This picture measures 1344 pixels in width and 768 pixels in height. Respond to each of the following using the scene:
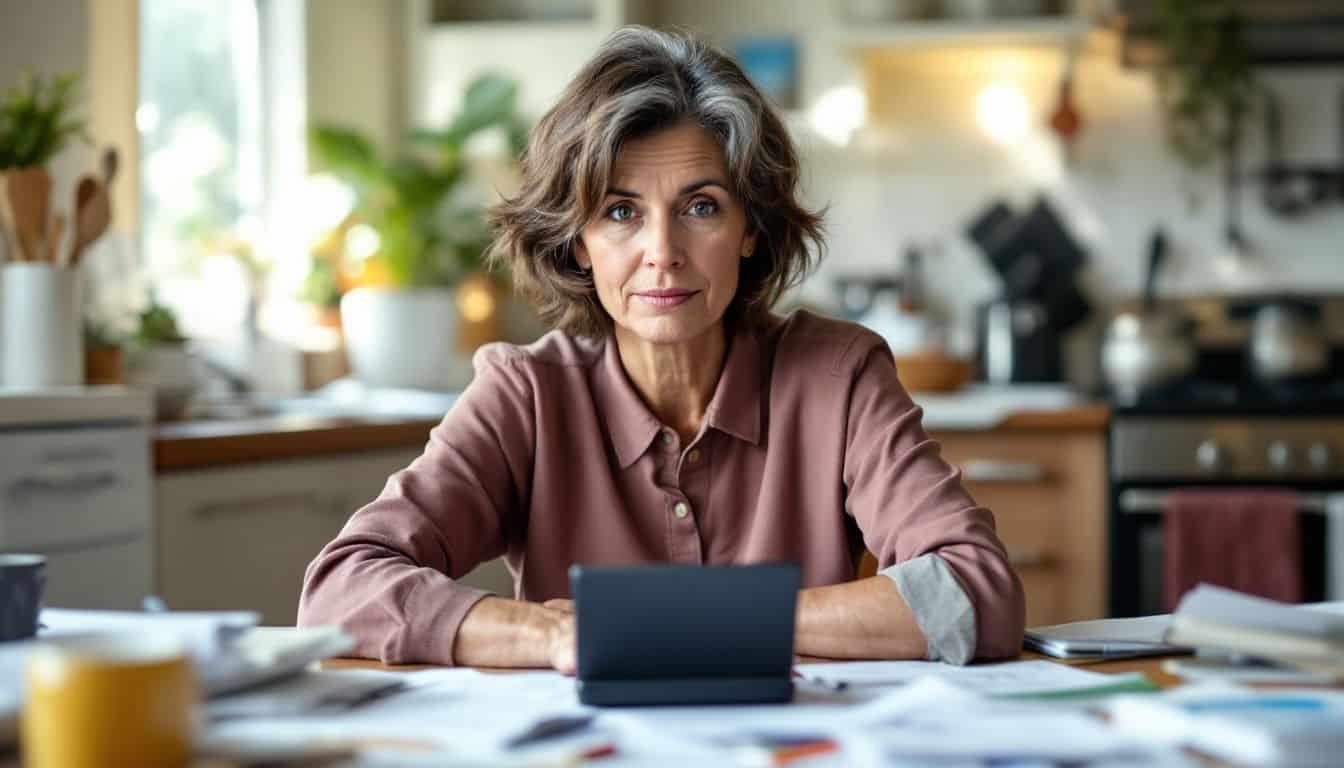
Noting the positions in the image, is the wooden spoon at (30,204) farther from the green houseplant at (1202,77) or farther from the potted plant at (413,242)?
the green houseplant at (1202,77)

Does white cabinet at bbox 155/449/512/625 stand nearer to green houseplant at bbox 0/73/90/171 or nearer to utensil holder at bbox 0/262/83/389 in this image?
utensil holder at bbox 0/262/83/389

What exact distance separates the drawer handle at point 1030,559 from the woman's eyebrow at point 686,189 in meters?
2.06

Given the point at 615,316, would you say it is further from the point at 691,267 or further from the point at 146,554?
the point at 146,554

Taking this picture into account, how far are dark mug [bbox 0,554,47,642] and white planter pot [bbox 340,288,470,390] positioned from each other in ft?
7.88

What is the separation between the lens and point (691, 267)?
5.31 feet

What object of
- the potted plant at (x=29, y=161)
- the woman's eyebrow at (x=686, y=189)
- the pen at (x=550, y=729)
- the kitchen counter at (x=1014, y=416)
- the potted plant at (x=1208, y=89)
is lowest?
the pen at (x=550, y=729)

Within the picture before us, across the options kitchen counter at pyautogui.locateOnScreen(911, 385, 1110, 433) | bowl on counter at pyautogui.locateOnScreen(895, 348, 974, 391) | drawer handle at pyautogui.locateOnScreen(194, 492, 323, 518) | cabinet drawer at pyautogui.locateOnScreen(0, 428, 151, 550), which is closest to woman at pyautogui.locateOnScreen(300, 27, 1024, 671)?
cabinet drawer at pyautogui.locateOnScreen(0, 428, 151, 550)

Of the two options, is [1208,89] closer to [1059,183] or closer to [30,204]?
[1059,183]

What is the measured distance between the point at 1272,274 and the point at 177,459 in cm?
300

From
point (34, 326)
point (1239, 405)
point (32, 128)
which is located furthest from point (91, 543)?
point (1239, 405)

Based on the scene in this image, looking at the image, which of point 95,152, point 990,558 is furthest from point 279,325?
point 990,558

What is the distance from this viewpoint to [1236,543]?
10.9 ft

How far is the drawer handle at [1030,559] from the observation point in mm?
3457

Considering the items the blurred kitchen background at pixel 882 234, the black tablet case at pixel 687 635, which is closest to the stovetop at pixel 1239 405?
the blurred kitchen background at pixel 882 234
